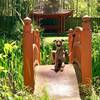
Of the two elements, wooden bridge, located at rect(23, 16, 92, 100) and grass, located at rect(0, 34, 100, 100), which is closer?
grass, located at rect(0, 34, 100, 100)

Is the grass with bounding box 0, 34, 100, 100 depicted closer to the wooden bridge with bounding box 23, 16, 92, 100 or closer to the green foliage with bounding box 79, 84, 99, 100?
the green foliage with bounding box 79, 84, 99, 100

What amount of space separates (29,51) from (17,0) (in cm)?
1429

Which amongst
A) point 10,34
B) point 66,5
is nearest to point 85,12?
point 66,5

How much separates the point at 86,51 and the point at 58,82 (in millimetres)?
638

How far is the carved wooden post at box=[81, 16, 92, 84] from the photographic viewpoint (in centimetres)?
655

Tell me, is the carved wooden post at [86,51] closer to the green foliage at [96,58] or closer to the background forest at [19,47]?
the background forest at [19,47]

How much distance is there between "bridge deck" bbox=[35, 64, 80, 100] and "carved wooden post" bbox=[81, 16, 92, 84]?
18 cm

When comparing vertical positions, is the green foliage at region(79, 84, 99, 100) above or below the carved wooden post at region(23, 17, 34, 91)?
below

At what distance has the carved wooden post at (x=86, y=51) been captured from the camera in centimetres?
655

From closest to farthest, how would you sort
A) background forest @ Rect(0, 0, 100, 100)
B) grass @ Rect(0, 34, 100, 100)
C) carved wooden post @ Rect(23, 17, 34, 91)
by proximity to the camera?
background forest @ Rect(0, 0, 100, 100) < grass @ Rect(0, 34, 100, 100) < carved wooden post @ Rect(23, 17, 34, 91)

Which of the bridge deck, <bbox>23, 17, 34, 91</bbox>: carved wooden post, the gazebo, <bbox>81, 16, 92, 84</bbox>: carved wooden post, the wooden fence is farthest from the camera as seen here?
the gazebo

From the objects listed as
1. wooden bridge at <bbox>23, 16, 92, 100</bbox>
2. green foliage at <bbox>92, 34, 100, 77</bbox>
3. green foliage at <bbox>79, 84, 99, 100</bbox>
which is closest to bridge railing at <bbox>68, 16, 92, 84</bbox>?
wooden bridge at <bbox>23, 16, 92, 100</bbox>

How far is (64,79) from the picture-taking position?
6.68 metres

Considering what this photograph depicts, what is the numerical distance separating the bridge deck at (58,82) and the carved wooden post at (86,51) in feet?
0.61
